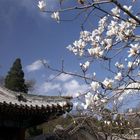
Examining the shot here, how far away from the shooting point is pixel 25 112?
963 centimetres

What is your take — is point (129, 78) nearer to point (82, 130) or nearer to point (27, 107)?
point (27, 107)

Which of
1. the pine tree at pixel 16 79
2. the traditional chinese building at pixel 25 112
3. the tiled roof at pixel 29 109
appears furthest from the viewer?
the pine tree at pixel 16 79

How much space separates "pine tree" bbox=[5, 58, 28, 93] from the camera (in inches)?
1114

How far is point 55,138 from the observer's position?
13.5 m

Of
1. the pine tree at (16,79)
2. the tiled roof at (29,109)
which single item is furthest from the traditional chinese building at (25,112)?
the pine tree at (16,79)

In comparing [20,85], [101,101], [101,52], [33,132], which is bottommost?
[101,101]

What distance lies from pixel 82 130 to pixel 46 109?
23.9 feet

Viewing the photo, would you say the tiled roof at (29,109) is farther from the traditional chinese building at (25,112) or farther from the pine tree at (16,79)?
the pine tree at (16,79)

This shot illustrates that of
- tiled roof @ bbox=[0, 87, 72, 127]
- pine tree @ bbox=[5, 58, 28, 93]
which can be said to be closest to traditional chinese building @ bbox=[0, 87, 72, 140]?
tiled roof @ bbox=[0, 87, 72, 127]

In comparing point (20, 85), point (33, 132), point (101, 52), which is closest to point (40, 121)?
point (101, 52)

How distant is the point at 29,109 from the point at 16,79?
19.6 metres

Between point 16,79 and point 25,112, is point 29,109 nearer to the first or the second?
point 25,112

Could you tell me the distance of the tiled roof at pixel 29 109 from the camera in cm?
933

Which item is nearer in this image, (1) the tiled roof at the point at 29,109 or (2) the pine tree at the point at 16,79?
(1) the tiled roof at the point at 29,109
